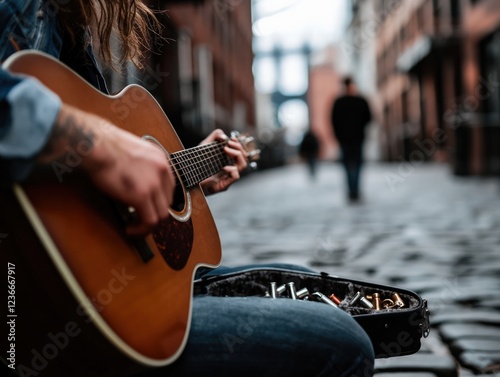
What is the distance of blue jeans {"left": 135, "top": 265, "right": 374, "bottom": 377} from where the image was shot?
4.37ft

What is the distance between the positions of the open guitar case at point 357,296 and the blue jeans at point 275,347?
1.03 ft

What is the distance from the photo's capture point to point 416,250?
213 inches

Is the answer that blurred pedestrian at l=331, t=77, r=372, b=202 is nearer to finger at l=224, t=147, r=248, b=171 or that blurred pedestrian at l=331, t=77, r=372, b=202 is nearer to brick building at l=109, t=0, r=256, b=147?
brick building at l=109, t=0, r=256, b=147

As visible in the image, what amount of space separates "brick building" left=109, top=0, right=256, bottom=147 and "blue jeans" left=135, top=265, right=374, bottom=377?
7.45 metres

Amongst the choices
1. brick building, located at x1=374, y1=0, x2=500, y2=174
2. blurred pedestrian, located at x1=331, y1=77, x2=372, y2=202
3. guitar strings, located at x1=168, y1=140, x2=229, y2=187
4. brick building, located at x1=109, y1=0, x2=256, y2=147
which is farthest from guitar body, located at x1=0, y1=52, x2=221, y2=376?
brick building, located at x1=374, y1=0, x2=500, y2=174

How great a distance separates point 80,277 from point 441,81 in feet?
86.6

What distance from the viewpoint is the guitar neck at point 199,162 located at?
70.5 inches

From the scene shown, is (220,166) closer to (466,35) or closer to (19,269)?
(19,269)

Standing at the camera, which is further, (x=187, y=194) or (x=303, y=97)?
(x=303, y=97)

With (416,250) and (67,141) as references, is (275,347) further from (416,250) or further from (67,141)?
(416,250)

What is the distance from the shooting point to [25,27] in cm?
137

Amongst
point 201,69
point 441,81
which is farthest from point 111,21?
point 441,81

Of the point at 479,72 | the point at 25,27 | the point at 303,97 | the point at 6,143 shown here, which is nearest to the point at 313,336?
the point at 6,143

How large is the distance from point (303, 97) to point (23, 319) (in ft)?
317
